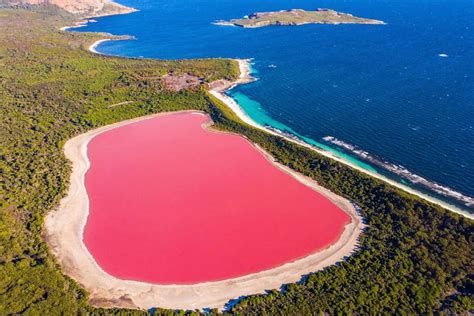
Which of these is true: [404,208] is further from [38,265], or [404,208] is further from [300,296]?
[38,265]

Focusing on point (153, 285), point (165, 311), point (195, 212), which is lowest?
point (153, 285)

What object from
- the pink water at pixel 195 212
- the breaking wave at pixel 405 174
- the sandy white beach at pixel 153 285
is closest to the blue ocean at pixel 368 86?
the breaking wave at pixel 405 174

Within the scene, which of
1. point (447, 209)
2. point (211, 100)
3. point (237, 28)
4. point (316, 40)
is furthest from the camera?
point (237, 28)

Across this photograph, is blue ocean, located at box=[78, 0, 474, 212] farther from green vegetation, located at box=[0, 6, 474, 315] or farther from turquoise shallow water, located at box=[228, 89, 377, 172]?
green vegetation, located at box=[0, 6, 474, 315]

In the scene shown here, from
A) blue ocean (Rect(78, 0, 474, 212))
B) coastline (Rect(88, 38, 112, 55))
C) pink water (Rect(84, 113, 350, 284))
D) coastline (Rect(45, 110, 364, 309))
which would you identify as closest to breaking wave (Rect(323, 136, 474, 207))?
blue ocean (Rect(78, 0, 474, 212))

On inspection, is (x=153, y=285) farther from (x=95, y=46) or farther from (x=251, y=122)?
(x=95, y=46)

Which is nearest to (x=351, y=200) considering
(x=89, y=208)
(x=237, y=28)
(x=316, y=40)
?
(x=89, y=208)

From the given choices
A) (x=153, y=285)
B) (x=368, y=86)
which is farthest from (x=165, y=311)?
(x=368, y=86)
